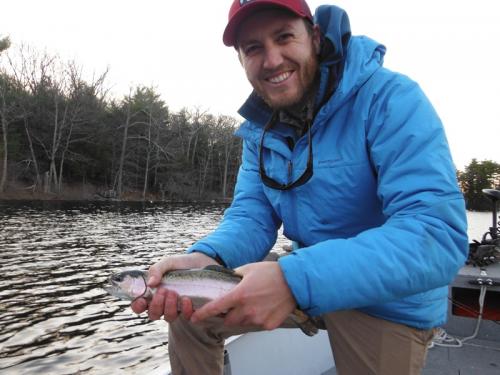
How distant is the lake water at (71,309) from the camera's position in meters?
7.34

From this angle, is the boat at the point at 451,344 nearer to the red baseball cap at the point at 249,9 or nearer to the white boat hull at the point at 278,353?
the white boat hull at the point at 278,353

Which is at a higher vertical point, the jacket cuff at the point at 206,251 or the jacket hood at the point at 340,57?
the jacket hood at the point at 340,57

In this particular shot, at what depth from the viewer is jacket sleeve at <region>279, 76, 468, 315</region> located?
1.58 m

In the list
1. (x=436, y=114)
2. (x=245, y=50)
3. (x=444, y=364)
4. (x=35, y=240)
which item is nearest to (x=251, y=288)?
(x=436, y=114)

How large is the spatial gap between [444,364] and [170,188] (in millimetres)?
56688

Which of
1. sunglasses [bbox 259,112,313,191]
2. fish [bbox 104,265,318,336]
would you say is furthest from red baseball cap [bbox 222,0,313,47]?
fish [bbox 104,265,318,336]

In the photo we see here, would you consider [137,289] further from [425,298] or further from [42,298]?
[42,298]

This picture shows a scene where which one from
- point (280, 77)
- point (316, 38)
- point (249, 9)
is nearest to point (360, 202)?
point (280, 77)

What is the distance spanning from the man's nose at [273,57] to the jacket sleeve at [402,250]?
940 mm

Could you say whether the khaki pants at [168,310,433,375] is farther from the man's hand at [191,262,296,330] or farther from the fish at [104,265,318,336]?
the man's hand at [191,262,296,330]

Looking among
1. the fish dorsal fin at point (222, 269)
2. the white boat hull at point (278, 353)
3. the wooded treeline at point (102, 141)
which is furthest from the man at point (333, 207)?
the wooded treeline at point (102, 141)

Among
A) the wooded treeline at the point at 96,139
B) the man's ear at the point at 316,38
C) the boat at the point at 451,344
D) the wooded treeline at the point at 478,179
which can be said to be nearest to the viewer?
the man's ear at the point at 316,38

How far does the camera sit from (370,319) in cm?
224

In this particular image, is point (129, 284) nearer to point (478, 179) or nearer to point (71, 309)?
point (71, 309)
